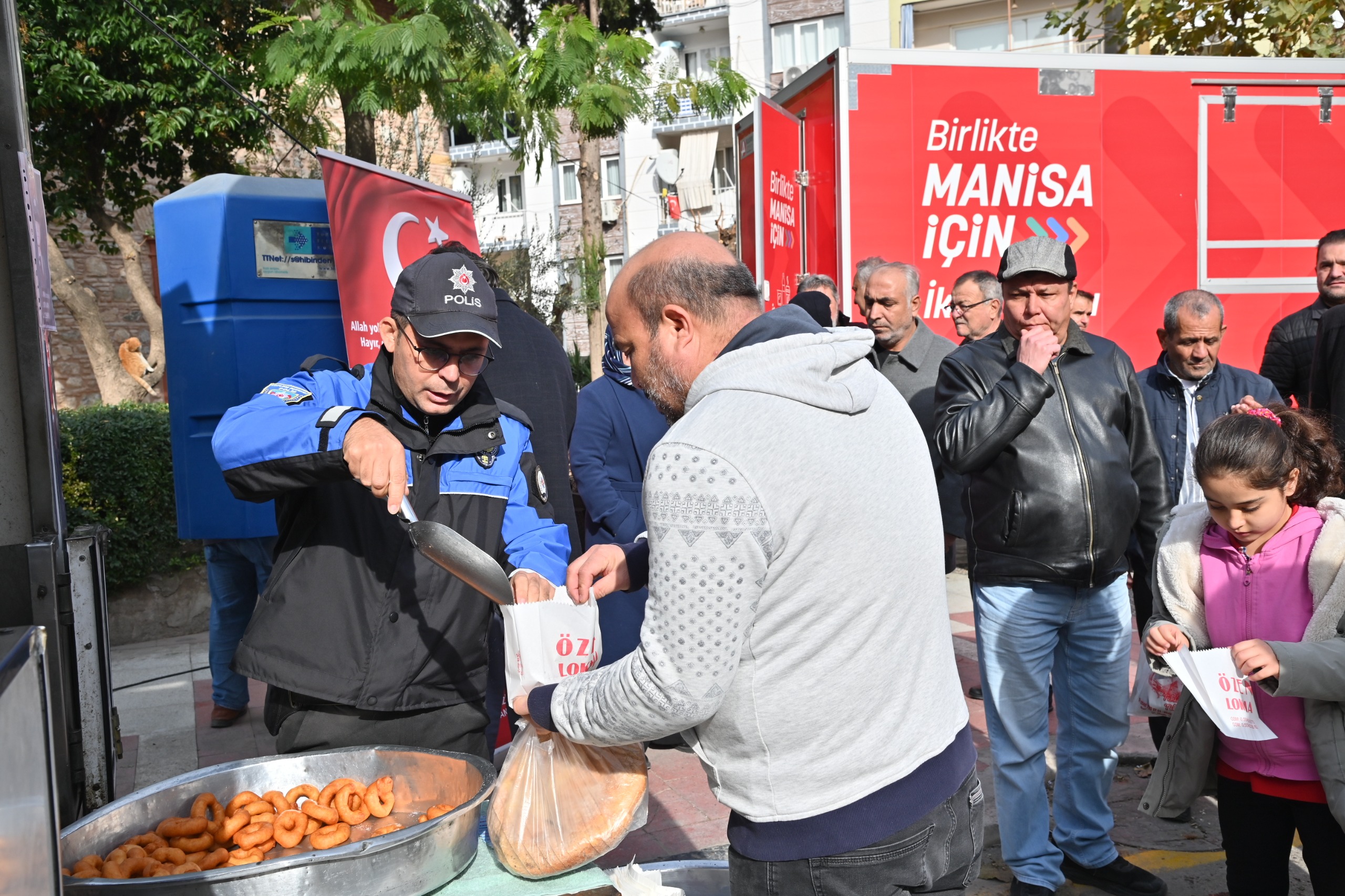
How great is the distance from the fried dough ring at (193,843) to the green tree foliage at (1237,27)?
11.5 meters

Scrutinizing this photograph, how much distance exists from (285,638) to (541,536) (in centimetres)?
61

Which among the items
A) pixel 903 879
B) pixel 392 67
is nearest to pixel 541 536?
pixel 903 879

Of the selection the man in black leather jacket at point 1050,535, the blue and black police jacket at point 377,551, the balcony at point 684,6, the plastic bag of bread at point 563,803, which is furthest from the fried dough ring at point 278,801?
the balcony at point 684,6

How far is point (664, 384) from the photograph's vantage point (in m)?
1.80

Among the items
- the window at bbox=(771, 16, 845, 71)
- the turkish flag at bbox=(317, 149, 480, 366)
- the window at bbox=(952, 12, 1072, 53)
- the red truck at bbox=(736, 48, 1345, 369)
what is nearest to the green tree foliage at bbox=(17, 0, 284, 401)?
the turkish flag at bbox=(317, 149, 480, 366)

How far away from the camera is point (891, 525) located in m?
1.69

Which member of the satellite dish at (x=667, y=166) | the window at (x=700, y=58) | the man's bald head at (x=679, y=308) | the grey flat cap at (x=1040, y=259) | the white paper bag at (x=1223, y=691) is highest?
the window at (x=700, y=58)

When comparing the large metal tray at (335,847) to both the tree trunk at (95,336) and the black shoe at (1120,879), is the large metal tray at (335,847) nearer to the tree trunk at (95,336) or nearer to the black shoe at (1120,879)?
the black shoe at (1120,879)

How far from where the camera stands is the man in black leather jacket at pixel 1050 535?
3.27 metres

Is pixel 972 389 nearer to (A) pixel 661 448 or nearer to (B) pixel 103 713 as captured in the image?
(A) pixel 661 448

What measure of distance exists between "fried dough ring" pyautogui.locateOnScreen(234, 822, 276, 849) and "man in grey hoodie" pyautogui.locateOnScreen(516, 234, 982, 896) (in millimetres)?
609

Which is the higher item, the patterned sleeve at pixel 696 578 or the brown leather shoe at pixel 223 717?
the patterned sleeve at pixel 696 578

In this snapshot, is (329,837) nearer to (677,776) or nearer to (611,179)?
(677,776)

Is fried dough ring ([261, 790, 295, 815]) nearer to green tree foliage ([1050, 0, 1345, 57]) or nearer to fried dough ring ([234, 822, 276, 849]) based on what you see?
fried dough ring ([234, 822, 276, 849])
